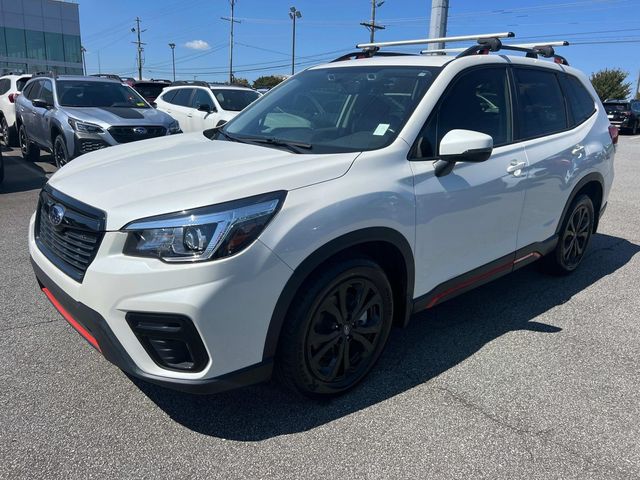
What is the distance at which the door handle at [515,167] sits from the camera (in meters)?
3.45

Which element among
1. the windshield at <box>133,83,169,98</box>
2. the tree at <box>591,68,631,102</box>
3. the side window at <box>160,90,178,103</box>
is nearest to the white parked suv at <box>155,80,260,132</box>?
the side window at <box>160,90,178,103</box>

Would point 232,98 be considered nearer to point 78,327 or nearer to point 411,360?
point 411,360

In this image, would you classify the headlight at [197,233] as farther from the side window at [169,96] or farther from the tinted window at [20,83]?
the tinted window at [20,83]

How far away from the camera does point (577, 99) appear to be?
14.8ft

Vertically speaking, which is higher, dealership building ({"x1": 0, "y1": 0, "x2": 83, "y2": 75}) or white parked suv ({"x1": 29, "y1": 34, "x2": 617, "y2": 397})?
dealership building ({"x1": 0, "y1": 0, "x2": 83, "y2": 75})

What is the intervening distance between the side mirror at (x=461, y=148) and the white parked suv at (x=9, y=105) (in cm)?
1114

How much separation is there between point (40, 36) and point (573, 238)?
215ft

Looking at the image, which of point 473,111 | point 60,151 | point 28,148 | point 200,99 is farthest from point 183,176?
point 200,99

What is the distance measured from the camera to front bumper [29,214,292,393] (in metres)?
2.12

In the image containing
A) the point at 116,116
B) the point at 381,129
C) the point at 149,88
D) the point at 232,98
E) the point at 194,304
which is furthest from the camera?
the point at 149,88

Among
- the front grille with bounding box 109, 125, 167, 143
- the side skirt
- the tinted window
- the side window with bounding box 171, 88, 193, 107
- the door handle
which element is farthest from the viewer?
the side window with bounding box 171, 88, 193, 107

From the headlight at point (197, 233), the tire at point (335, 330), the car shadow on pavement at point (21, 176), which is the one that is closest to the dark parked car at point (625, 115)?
the car shadow on pavement at point (21, 176)

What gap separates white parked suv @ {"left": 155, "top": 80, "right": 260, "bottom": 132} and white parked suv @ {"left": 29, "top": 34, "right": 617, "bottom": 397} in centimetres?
731

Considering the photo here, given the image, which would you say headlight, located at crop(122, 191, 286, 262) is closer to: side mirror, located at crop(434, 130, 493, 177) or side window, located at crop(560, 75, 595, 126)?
side mirror, located at crop(434, 130, 493, 177)
